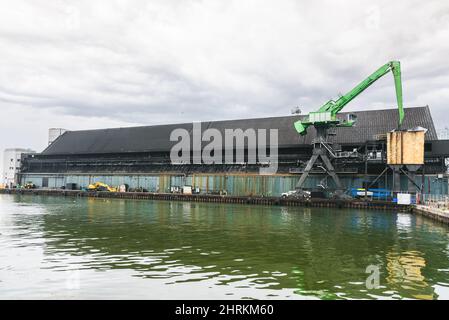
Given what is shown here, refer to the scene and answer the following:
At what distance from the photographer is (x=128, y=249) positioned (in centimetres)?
1783

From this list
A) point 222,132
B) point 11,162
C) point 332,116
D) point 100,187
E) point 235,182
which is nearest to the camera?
point 332,116

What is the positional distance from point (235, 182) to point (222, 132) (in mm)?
13041

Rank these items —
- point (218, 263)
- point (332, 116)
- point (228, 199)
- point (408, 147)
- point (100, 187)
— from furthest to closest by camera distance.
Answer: point (100, 187)
point (228, 199)
point (332, 116)
point (408, 147)
point (218, 263)

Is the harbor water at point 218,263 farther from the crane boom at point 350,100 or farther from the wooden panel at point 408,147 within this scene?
the crane boom at point 350,100

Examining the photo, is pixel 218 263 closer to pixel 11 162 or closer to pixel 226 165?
pixel 226 165

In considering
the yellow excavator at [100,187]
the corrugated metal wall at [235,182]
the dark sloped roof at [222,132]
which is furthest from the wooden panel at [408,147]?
the yellow excavator at [100,187]

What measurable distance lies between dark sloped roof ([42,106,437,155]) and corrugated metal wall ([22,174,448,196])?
588cm

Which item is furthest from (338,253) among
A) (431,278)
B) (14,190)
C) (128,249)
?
(14,190)

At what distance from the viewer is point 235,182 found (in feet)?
207

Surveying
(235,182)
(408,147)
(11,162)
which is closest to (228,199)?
(235,182)

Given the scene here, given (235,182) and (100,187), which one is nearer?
(235,182)

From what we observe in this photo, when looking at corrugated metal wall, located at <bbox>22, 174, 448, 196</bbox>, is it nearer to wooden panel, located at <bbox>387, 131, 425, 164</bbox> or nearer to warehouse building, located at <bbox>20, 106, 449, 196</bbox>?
warehouse building, located at <bbox>20, 106, 449, 196</bbox>

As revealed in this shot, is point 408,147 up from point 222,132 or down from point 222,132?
down

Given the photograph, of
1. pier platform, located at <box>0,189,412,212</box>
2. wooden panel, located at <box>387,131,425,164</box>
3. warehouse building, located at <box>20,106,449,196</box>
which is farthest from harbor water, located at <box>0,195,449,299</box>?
warehouse building, located at <box>20,106,449,196</box>
